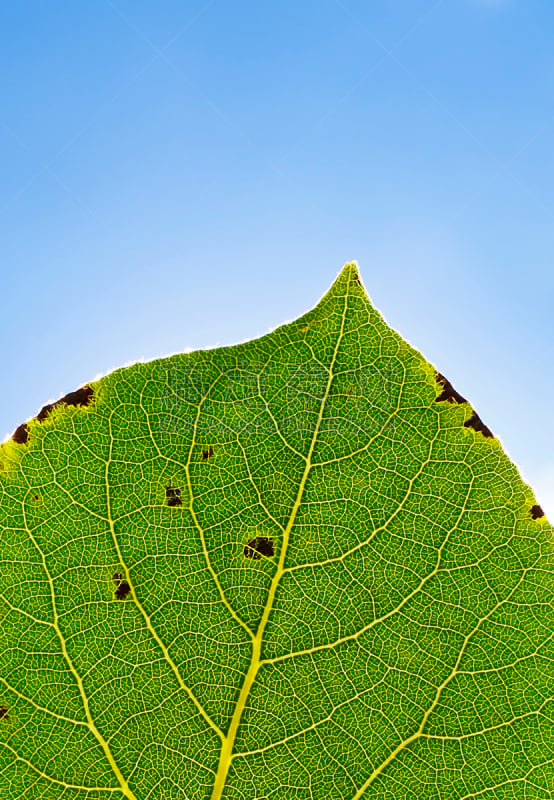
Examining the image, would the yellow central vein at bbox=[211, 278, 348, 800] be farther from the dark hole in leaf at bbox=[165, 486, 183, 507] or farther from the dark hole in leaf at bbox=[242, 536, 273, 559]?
the dark hole in leaf at bbox=[165, 486, 183, 507]

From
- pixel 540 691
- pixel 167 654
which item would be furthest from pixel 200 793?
pixel 540 691

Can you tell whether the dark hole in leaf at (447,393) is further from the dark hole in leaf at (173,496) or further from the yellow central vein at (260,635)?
the dark hole in leaf at (173,496)

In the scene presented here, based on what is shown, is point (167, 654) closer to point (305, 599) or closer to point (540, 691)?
point (305, 599)

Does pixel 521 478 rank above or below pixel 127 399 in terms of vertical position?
below

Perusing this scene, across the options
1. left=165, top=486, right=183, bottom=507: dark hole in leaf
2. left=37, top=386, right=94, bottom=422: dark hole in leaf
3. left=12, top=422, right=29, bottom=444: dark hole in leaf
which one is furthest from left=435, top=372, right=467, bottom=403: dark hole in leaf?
left=12, top=422, right=29, bottom=444: dark hole in leaf

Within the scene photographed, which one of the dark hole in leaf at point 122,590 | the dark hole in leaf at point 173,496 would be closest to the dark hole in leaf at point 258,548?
the dark hole in leaf at point 173,496

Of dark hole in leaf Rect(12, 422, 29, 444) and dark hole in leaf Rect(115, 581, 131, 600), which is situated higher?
dark hole in leaf Rect(12, 422, 29, 444)

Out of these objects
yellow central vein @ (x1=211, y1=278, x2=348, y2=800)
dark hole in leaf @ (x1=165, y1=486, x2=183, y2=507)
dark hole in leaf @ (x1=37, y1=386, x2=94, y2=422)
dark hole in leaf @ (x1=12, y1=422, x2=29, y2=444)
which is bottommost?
yellow central vein @ (x1=211, y1=278, x2=348, y2=800)
